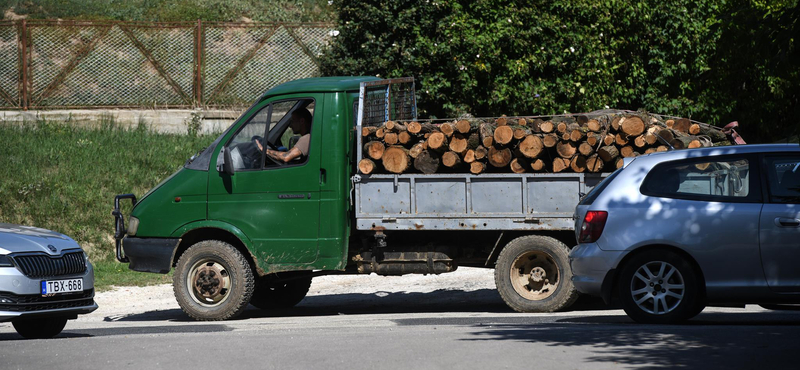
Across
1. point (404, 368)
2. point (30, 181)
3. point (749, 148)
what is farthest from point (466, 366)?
point (30, 181)

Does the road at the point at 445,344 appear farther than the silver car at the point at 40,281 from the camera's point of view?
No

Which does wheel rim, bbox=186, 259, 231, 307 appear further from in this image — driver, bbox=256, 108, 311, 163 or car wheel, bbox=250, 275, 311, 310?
car wheel, bbox=250, 275, 311, 310

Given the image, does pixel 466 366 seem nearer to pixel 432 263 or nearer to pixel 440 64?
pixel 432 263

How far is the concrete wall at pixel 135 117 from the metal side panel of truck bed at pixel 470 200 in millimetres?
11018

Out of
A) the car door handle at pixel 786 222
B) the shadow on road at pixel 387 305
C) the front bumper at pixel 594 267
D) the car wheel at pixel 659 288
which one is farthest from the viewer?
the shadow on road at pixel 387 305

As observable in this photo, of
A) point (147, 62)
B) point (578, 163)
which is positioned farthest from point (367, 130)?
→ point (147, 62)

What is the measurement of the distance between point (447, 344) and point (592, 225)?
6.90 feet

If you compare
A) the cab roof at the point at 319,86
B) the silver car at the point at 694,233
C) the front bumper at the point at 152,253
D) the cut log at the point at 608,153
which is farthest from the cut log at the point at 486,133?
the front bumper at the point at 152,253

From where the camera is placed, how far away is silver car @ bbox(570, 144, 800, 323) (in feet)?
26.1

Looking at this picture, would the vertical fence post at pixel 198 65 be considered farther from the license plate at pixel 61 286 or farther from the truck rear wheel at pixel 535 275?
the truck rear wheel at pixel 535 275

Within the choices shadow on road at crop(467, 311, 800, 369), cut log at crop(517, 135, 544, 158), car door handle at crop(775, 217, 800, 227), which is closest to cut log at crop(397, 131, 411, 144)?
cut log at crop(517, 135, 544, 158)

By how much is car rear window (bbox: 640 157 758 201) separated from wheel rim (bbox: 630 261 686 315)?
0.63m

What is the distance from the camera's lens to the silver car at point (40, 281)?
341 inches

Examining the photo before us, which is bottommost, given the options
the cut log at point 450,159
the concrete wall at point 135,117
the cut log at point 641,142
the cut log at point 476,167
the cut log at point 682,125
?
the cut log at point 476,167
